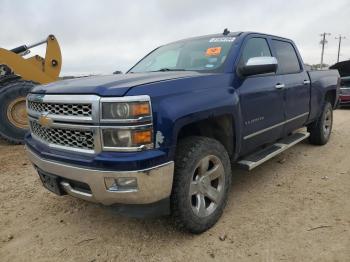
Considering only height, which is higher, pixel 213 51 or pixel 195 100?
pixel 213 51

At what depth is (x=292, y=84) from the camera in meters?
4.52

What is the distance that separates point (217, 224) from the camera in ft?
10.6

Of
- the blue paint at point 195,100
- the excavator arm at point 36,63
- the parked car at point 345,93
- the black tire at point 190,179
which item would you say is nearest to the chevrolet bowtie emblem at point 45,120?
the blue paint at point 195,100

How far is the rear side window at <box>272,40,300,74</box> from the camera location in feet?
14.9

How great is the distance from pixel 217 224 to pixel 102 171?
52.9 inches

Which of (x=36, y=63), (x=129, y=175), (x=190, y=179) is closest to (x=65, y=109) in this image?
(x=129, y=175)

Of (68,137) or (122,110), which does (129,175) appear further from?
(68,137)

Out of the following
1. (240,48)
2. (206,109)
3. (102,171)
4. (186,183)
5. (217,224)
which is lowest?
(217,224)

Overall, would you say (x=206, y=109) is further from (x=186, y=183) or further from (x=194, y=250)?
(x=194, y=250)

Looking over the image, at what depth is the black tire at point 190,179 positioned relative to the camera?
275 cm

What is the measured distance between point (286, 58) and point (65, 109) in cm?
A: 334

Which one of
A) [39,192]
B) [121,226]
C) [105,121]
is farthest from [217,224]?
[39,192]

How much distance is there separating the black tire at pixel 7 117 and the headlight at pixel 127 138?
4883mm

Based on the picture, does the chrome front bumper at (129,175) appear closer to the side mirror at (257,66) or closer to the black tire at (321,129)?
the side mirror at (257,66)
